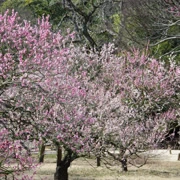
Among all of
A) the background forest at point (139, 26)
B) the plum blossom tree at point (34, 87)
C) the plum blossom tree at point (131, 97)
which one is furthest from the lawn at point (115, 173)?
the background forest at point (139, 26)

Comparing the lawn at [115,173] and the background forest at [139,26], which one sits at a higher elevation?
the background forest at [139,26]

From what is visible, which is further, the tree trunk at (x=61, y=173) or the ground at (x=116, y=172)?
the ground at (x=116, y=172)

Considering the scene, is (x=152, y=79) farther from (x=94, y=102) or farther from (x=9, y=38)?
(x=9, y=38)

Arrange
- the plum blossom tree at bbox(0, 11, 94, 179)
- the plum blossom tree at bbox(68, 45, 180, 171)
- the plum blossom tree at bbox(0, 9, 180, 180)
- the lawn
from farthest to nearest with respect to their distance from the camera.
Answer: the plum blossom tree at bbox(68, 45, 180, 171)
the lawn
the plum blossom tree at bbox(0, 9, 180, 180)
the plum blossom tree at bbox(0, 11, 94, 179)

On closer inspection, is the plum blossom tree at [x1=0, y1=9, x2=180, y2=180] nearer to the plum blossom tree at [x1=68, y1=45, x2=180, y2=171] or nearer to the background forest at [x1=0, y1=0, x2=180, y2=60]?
the plum blossom tree at [x1=68, y1=45, x2=180, y2=171]

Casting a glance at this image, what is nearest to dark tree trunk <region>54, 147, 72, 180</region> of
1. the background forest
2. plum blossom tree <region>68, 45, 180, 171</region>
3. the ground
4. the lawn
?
the ground

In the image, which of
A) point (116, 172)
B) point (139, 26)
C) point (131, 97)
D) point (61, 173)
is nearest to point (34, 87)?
point (61, 173)

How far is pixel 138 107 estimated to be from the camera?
19.1 meters

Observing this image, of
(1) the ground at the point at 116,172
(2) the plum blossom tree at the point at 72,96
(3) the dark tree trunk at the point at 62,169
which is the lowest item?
(1) the ground at the point at 116,172

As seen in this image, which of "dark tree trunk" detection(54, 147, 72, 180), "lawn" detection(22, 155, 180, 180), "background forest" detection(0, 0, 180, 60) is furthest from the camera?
"background forest" detection(0, 0, 180, 60)

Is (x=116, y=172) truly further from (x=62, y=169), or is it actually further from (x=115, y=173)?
(x=62, y=169)

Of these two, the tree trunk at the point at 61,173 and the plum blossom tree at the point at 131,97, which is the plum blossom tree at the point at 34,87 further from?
the plum blossom tree at the point at 131,97

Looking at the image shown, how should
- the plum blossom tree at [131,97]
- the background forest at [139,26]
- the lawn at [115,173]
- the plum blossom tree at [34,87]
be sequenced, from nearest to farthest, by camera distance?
the plum blossom tree at [34,87]
the lawn at [115,173]
the plum blossom tree at [131,97]
the background forest at [139,26]

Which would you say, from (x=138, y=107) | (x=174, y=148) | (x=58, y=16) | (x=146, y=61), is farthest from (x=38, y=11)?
(x=138, y=107)
